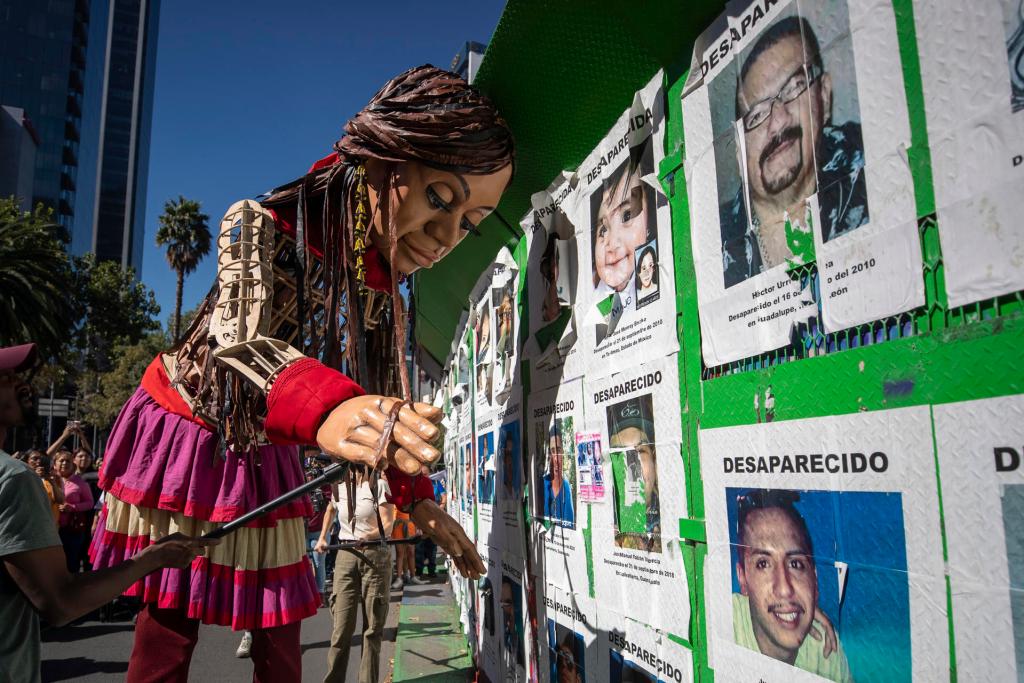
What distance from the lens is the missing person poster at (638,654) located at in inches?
52.0

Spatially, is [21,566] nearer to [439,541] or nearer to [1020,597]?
[439,541]

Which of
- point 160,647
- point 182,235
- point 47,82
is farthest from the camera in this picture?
point 47,82

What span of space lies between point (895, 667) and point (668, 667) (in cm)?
62

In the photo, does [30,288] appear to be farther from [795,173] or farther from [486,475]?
[795,173]

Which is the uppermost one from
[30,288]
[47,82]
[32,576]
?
[47,82]

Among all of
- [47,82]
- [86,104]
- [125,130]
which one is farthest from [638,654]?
[125,130]

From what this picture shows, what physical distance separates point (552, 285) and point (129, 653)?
7.00 metres

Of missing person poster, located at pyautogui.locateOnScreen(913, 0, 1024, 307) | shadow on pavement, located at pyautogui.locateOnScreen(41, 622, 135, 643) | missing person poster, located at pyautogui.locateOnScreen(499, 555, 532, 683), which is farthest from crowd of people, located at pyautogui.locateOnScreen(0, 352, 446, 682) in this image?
shadow on pavement, located at pyautogui.locateOnScreen(41, 622, 135, 643)

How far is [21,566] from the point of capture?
63.0 inches

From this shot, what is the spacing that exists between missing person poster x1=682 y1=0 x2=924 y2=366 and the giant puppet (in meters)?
0.85

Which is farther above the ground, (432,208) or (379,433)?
(432,208)

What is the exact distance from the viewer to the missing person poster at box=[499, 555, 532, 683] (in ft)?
8.38

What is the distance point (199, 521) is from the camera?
219 centimetres

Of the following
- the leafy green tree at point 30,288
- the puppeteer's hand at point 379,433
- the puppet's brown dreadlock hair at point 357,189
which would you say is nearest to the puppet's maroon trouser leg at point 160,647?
the puppet's brown dreadlock hair at point 357,189
